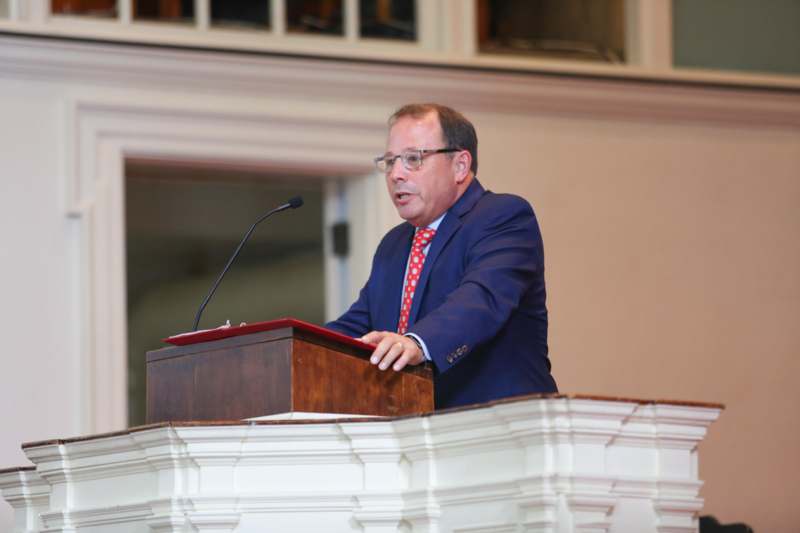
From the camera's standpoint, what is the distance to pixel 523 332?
452 centimetres

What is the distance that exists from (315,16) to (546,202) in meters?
1.33

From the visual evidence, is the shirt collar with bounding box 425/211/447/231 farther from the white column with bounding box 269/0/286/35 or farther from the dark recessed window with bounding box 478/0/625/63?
the dark recessed window with bounding box 478/0/625/63

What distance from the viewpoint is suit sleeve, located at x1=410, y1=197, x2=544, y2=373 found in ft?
13.5

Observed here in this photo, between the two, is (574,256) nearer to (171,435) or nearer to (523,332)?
(523,332)

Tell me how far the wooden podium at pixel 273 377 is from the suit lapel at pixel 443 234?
1.55 ft

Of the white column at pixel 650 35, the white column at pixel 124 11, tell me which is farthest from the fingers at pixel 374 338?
the white column at pixel 650 35

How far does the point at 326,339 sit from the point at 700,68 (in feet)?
15.0

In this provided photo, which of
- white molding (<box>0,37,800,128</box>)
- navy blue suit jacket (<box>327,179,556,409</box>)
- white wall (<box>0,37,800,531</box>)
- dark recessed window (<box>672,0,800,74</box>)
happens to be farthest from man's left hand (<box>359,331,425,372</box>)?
dark recessed window (<box>672,0,800,74</box>)

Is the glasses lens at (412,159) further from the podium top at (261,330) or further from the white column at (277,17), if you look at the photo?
Result: the white column at (277,17)

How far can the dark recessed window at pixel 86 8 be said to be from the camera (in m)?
7.17

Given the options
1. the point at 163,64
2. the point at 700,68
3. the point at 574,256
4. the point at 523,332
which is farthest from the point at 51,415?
the point at 700,68

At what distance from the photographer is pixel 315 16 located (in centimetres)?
756

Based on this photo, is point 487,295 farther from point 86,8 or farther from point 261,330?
point 86,8

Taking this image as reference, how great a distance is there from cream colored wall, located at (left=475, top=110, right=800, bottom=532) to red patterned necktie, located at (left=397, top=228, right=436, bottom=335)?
9.69ft
